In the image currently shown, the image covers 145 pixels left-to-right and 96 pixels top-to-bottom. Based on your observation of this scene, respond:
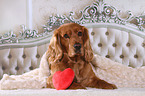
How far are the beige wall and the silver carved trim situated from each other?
15cm

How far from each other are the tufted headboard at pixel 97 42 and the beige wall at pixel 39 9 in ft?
0.58

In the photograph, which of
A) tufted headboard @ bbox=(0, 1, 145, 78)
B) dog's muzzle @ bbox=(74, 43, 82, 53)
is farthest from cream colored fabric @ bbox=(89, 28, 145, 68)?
dog's muzzle @ bbox=(74, 43, 82, 53)

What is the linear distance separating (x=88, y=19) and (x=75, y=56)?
0.98m

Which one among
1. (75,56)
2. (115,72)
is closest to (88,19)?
(115,72)

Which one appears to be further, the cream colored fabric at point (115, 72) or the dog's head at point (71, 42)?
the cream colored fabric at point (115, 72)

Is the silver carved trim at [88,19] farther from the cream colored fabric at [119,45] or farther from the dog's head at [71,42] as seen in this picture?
the dog's head at [71,42]

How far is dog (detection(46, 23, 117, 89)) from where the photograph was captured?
133 cm

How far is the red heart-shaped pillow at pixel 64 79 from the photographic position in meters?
1.22

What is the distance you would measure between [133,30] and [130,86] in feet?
2.80

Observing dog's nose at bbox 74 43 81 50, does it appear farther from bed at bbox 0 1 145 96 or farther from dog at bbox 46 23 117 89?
bed at bbox 0 1 145 96

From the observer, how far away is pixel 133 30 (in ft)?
7.25

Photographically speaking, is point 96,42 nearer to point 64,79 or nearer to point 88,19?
point 88,19

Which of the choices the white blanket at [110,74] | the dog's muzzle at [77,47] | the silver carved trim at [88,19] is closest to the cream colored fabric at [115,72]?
the white blanket at [110,74]

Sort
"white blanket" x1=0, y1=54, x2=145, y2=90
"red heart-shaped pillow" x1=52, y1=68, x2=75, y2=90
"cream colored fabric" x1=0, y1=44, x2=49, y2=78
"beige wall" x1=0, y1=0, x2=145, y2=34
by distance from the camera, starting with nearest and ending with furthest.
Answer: "red heart-shaped pillow" x1=52, y1=68, x2=75, y2=90 → "white blanket" x1=0, y1=54, x2=145, y2=90 → "cream colored fabric" x1=0, y1=44, x2=49, y2=78 → "beige wall" x1=0, y1=0, x2=145, y2=34
